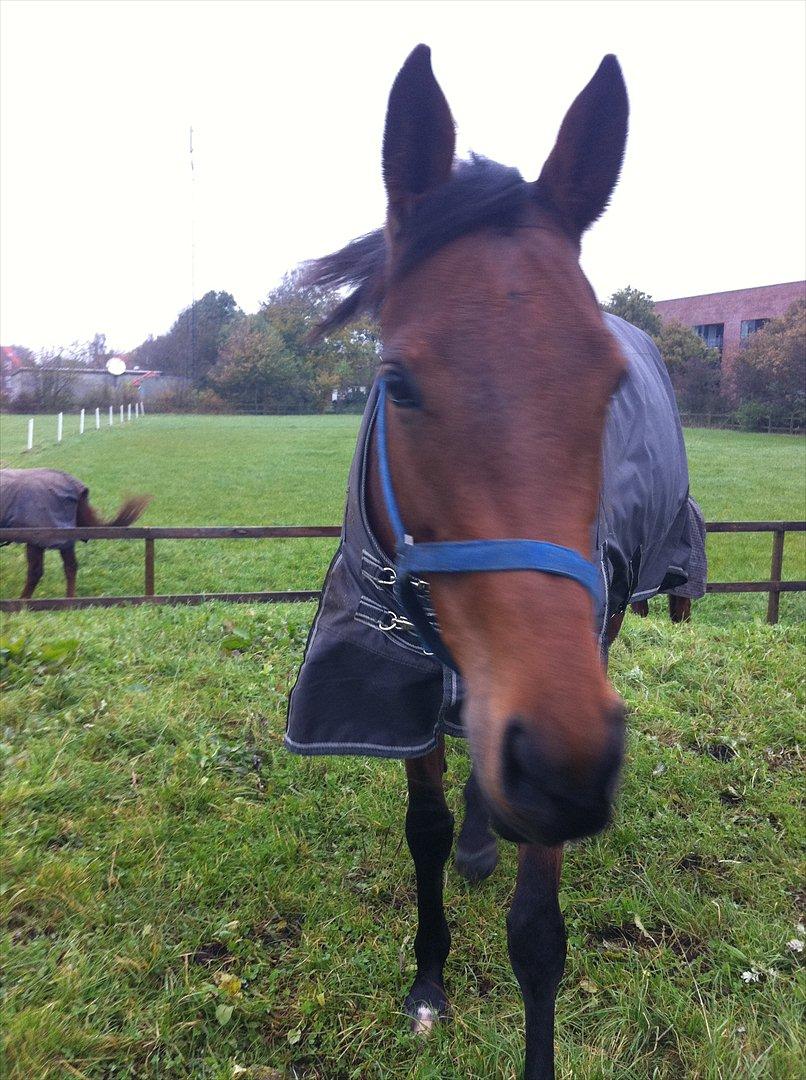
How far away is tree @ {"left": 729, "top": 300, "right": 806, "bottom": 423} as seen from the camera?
3064 cm

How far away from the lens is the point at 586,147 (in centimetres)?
160

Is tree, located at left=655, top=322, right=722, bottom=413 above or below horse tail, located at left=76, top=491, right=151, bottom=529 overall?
above

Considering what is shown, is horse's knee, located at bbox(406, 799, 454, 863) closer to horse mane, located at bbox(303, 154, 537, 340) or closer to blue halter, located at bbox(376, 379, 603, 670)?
blue halter, located at bbox(376, 379, 603, 670)

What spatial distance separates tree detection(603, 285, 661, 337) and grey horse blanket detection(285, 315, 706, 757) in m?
30.1

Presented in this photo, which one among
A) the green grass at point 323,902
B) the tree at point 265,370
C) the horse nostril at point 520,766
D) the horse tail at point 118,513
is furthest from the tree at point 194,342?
the horse nostril at point 520,766

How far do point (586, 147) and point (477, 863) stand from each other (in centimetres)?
252

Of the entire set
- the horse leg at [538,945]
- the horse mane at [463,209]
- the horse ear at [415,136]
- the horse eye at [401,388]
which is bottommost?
the horse leg at [538,945]

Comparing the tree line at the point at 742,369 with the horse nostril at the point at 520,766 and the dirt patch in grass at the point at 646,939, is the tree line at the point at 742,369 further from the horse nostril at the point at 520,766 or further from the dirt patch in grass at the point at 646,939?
the horse nostril at the point at 520,766

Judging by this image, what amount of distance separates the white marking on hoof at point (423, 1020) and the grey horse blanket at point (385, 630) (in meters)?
0.87

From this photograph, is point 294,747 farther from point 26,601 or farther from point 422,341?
point 26,601

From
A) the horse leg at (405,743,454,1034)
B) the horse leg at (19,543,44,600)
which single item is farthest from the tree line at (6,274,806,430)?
the horse leg at (405,743,454,1034)

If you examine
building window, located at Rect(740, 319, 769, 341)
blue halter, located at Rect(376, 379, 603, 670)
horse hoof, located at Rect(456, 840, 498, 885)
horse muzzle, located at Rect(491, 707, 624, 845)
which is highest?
building window, located at Rect(740, 319, 769, 341)

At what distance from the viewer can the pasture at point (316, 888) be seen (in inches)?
84.2

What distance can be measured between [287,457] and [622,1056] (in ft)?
77.0
